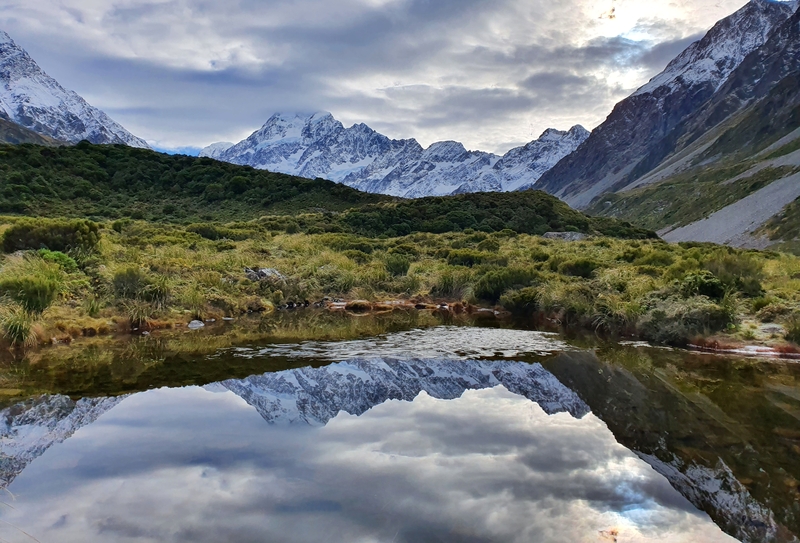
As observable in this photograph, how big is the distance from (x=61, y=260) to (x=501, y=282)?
13839 mm

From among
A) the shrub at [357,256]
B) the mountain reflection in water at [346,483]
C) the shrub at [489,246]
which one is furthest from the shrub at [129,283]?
the shrub at [489,246]

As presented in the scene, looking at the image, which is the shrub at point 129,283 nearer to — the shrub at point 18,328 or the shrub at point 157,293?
the shrub at point 157,293

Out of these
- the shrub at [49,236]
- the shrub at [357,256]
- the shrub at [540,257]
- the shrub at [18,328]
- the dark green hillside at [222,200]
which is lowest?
the shrub at [18,328]

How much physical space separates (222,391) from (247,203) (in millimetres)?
50705

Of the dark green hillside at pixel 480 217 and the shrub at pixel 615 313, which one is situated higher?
the dark green hillside at pixel 480 217

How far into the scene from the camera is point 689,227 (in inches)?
3824

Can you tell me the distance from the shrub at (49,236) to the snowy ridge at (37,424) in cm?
1358

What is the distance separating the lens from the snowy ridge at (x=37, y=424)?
5.91 meters

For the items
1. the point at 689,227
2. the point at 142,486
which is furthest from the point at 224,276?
the point at 689,227

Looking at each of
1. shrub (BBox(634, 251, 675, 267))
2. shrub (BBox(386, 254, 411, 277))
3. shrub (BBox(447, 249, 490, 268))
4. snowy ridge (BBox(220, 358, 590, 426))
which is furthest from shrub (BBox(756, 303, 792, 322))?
shrub (BBox(386, 254, 411, 277))

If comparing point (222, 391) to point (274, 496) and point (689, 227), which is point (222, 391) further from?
point (689, 227)

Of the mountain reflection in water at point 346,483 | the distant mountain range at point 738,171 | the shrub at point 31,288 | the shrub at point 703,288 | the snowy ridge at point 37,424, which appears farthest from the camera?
the distant mountain range at point 738,171

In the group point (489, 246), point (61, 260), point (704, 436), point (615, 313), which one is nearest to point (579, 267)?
point (615, 313)

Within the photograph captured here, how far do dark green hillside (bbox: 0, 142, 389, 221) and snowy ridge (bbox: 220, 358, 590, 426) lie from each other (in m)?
39.2
